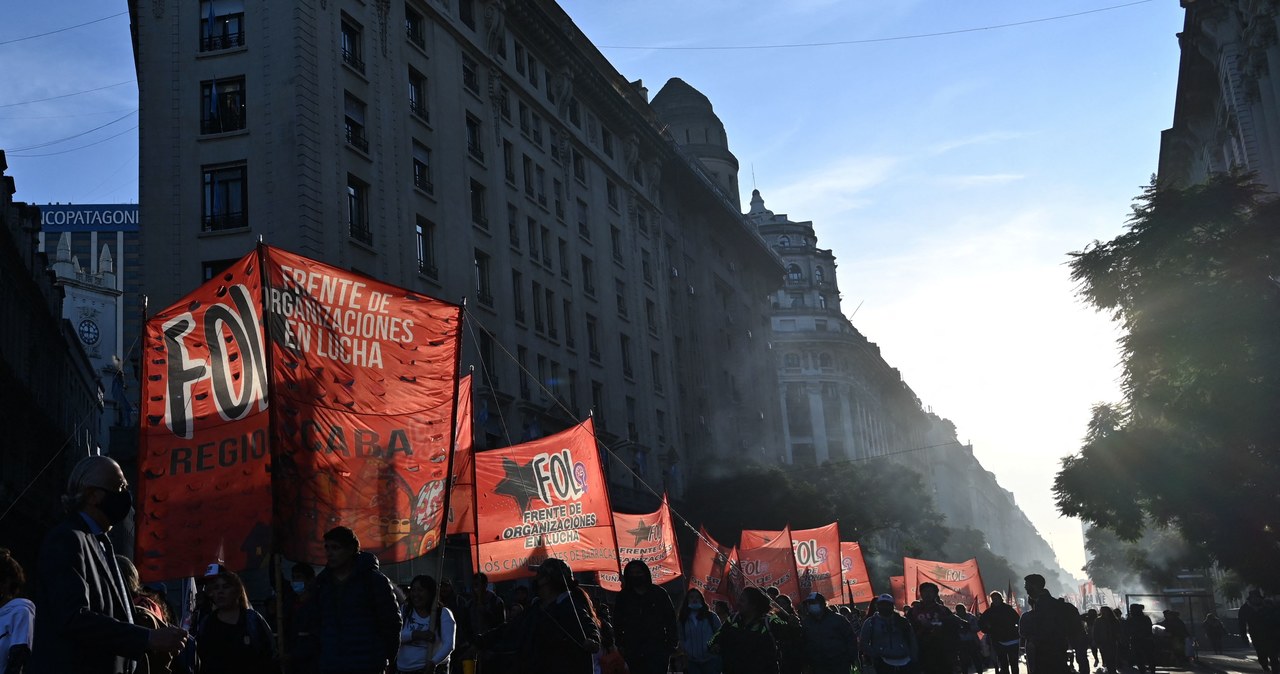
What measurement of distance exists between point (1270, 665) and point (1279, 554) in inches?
366

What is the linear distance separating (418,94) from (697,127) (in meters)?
59.4

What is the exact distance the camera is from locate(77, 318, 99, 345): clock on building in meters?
124

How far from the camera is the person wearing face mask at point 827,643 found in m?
15.0

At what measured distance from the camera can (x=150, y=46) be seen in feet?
120

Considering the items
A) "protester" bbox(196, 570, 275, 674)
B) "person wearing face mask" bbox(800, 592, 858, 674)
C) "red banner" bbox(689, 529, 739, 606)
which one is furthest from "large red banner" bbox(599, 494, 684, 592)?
"protester" bbox(196, 570, 275, 674)

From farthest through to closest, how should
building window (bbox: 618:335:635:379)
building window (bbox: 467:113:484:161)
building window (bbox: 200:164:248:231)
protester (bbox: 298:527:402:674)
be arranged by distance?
building window (bbox: 618:335:635:379)
building window (bbox: 467:113:484:161)
building window (bbox: 200:164:248:231)
protester (bbox: 298:527:402:674)

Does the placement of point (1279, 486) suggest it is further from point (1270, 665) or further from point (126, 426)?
point (126, 426)

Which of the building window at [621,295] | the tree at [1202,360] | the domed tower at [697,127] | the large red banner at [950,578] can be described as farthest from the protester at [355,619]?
the domed tower at [697,127]

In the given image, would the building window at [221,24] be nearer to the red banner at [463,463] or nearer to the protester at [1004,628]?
the red banner at [463,463]

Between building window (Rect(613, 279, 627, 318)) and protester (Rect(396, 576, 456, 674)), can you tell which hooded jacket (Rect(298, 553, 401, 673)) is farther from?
building window (Rect(613, 279, 627, 318))

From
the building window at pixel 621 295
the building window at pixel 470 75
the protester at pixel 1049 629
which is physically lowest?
the protester at pixel 1049 629

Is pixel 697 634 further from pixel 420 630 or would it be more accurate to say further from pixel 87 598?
pixel 87 598

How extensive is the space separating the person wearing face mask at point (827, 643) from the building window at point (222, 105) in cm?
2545

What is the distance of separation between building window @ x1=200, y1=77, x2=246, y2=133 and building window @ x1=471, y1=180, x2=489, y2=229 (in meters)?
9.60
